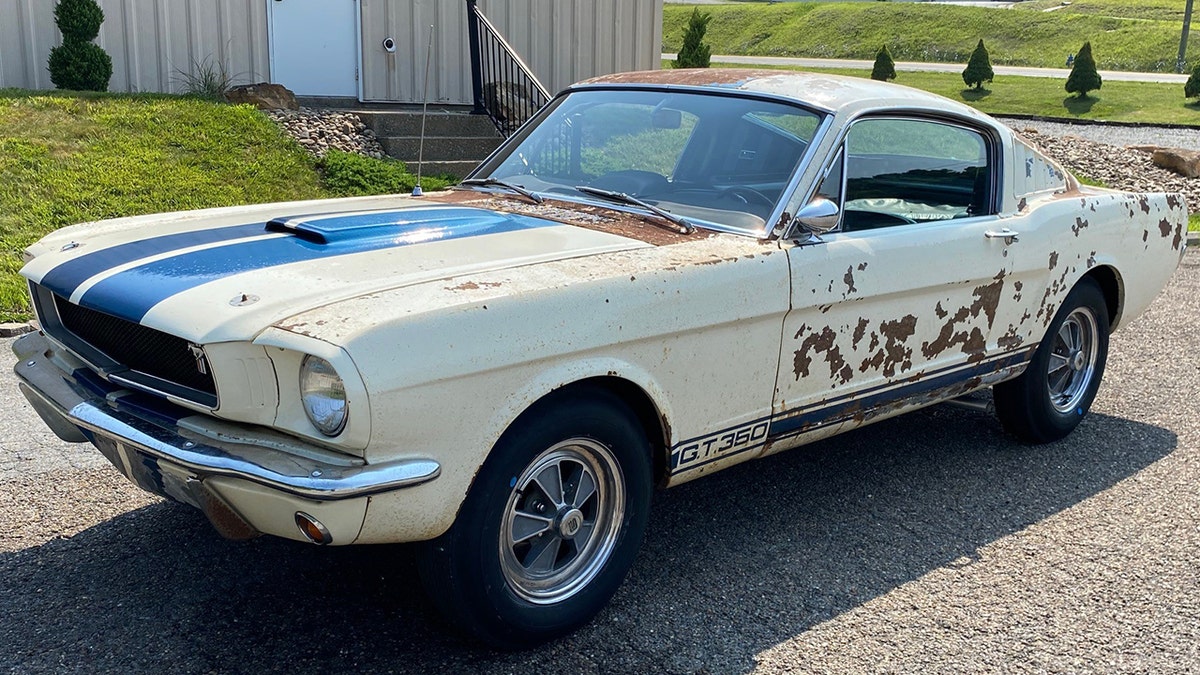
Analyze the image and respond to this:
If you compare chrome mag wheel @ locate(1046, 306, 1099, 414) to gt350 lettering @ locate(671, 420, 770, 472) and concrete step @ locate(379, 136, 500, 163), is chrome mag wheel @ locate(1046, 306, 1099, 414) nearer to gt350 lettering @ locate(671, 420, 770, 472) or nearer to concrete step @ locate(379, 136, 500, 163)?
gt350 lettering @ locate(671, 420, 770, 472)

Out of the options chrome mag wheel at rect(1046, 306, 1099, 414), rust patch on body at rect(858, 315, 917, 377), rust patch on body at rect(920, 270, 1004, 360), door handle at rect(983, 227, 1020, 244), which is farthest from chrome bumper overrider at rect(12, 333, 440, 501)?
chrome mag wheel at rect(1046, 306, 1099, 414)

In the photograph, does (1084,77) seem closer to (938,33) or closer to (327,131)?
(938,33)

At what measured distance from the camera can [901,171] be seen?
184 inches

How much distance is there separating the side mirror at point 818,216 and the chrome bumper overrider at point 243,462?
1617 mm

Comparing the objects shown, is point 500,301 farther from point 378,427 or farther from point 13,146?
point 13,146

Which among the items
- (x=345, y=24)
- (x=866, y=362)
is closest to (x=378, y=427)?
(x=866, y=362)

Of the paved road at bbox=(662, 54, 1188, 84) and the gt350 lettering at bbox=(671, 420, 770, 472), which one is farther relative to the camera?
the paved road at bbox=(662, 54, 1188, 84)

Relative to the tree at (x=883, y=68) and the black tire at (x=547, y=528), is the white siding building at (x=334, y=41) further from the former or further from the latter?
the tree at (x=883, y=68)

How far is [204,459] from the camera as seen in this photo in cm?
276

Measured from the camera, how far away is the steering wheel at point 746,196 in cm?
387

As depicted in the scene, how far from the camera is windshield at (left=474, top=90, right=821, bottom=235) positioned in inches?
155

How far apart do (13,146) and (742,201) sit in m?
7.35

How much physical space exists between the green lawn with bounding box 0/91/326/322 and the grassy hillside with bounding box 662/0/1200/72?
2904cm

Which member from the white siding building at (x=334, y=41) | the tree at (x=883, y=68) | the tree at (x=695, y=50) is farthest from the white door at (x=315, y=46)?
the tree at (x=883, y=68)
